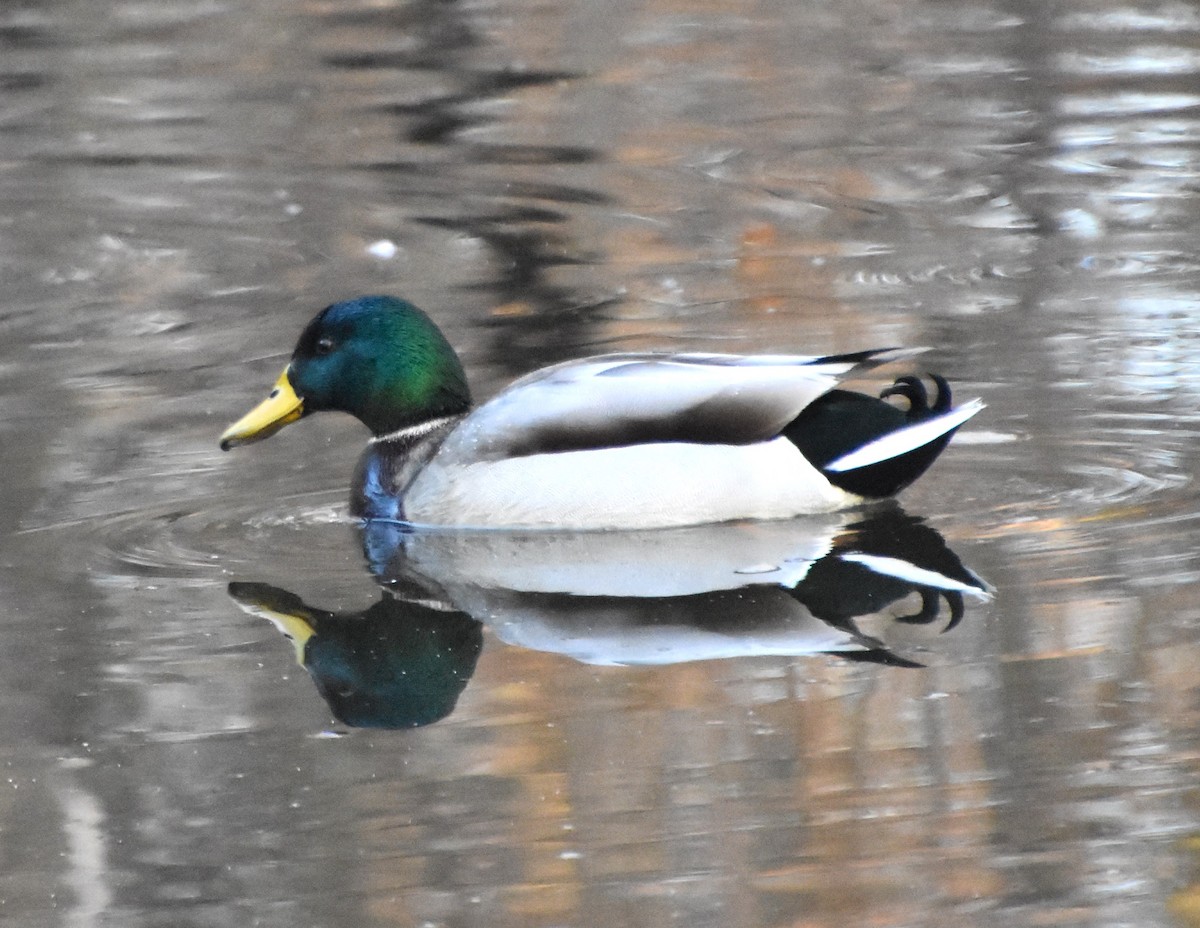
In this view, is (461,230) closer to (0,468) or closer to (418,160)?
(418,160)

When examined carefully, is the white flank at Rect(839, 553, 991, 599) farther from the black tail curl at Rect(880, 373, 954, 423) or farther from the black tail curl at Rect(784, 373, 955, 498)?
the black tail curl at Rect(880, 373, 954, 423)

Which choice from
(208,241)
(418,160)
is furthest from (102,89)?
(208,241)

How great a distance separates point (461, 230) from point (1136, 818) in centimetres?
778

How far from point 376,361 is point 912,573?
2095mm

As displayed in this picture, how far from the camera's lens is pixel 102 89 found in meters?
17.4

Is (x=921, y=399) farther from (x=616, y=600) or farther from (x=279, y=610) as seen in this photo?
(x=279, y=610)

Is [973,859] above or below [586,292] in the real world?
above

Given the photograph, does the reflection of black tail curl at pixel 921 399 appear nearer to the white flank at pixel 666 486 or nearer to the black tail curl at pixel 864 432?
the black tail curl at pixel 864 432

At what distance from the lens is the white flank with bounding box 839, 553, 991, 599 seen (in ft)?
22.0

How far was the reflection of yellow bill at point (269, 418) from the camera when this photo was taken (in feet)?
26.3

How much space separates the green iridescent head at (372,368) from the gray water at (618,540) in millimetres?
324

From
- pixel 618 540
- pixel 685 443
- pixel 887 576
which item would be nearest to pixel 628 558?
pixel 618 540

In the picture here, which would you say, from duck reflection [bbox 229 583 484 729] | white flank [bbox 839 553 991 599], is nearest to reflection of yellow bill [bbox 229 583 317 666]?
duck reflection [bbox 229 583 484 729]

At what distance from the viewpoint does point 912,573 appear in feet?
22.8
